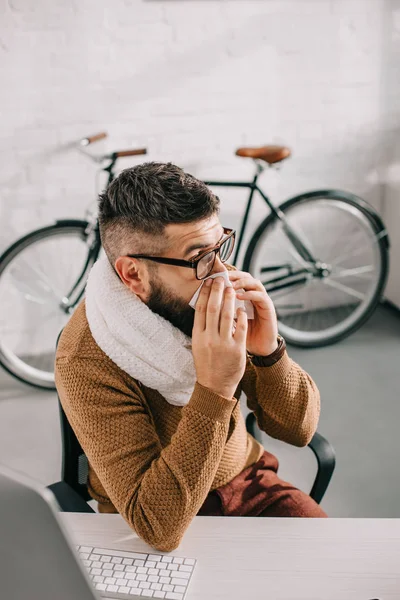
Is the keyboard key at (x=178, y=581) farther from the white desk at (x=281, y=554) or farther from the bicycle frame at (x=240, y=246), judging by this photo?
the bicycle frame at (x=240, y=246)

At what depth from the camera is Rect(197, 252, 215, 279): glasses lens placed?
4.27ft

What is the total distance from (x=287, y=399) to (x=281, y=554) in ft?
1.23

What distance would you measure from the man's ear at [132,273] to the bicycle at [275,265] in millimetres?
1551

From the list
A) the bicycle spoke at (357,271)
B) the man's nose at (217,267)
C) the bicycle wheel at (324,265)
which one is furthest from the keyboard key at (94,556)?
the bicycle spoke at (357,271)

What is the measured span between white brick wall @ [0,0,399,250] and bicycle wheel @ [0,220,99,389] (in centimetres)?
14

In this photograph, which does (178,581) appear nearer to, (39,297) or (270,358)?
(270,358)

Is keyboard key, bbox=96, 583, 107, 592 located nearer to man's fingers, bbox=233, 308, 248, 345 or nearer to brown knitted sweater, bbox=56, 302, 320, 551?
brown knitted sweater, bbox=56, 302, 320, 551

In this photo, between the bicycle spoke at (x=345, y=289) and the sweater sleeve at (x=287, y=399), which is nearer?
the sweater sleeve at (x=287, y=399)

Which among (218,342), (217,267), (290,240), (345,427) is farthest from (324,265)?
(218,342)

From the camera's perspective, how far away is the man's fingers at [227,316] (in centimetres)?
122

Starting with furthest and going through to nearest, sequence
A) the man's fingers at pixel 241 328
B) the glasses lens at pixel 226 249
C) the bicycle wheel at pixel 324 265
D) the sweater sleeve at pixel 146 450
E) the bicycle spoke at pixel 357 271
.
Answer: the bicycle spoke at pixel 357 271 < the bicycle wheel at pixel 324 265 < the glasses lens at pixel 226 249 < the man's fingers at pixel 241 328 < the sweater sleeve at pixel 146 450

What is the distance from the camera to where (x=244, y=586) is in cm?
102

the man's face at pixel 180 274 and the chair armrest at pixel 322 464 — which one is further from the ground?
the man's face at pixel 180 274

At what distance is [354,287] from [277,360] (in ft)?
7.30
